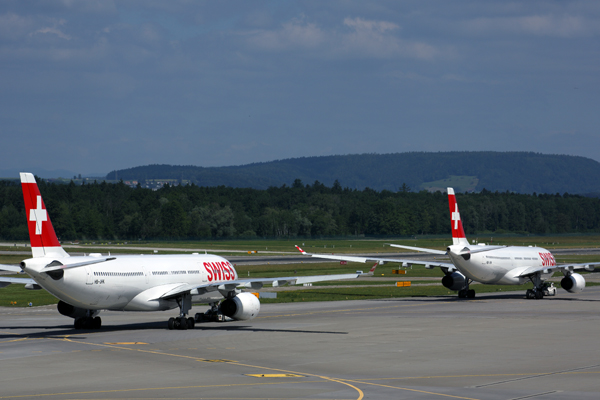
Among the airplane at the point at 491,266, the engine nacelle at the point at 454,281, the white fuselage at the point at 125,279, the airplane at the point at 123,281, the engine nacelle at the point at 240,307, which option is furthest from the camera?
the engine nacelle at the point at 454,281

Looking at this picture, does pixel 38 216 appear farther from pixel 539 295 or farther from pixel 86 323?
pixel 539 295

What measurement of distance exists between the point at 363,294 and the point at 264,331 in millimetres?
25592

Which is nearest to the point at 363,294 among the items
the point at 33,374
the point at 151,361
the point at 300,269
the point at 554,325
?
the point at 554,325

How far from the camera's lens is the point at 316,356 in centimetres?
3006

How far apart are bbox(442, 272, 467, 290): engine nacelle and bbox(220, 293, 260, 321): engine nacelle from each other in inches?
898

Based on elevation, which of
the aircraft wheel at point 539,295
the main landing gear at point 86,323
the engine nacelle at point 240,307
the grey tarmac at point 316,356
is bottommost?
the aircraft wheel at point 539,295

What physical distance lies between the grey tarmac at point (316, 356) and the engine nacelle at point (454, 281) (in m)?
9.09

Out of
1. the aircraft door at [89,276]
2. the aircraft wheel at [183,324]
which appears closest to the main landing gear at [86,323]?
the aircraft wheel at [183,324]

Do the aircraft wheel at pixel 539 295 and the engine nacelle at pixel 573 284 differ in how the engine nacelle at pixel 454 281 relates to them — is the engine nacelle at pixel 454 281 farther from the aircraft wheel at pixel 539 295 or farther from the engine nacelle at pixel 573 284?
the engine nacelle at pixel 573 284

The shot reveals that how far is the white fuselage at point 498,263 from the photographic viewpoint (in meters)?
55.3

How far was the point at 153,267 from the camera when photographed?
3906 centimetres

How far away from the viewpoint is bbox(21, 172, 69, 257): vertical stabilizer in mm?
34094

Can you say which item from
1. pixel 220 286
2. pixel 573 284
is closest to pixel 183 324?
pixel 220 286

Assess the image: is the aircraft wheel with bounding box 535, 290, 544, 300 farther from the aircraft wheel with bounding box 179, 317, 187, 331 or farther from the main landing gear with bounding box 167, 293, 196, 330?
the aircraft wheel with bounding box 179, 317, 187, 331
